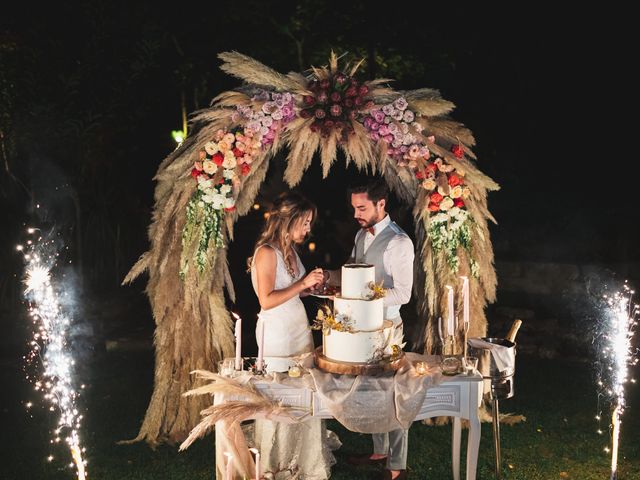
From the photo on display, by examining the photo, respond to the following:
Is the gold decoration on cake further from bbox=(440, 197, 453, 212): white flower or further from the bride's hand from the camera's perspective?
bbox=(440, 197, 453, 212): white flower

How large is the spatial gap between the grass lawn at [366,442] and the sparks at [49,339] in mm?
170

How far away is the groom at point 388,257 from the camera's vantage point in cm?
480

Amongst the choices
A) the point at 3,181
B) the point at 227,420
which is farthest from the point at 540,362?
the point at 3,181

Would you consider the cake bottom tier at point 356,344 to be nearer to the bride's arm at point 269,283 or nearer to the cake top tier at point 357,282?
the cake top tier at point 357,282

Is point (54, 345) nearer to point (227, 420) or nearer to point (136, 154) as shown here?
point (136, 154)

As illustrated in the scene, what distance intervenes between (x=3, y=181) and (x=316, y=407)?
30.4ft

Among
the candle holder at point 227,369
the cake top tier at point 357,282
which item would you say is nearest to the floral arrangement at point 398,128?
the cake top tier at point 357,282

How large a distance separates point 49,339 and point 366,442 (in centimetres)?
626

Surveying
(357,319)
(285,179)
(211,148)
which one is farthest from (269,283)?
(211,148)

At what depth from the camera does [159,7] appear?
13805mm

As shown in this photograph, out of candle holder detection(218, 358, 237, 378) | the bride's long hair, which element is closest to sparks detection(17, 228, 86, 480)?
candle holder detection(218, 358, 237, 378)

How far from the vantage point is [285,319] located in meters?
4.83

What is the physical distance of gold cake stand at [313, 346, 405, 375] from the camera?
13.8 ft

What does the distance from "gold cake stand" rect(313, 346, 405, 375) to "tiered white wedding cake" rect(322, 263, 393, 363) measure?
0.11 ft
